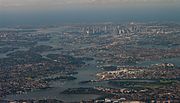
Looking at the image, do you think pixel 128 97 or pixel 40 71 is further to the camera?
pixel 40 71

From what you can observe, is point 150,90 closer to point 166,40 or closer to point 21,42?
point 166,40

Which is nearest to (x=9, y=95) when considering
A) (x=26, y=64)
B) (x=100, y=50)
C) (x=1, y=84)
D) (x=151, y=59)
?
(x=1, y=84)

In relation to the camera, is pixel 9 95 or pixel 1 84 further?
pixel 1 84

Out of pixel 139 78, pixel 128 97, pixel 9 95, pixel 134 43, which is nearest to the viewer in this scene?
pixel 128 97

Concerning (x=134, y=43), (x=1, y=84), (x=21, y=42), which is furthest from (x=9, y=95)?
(x=21, y=42)

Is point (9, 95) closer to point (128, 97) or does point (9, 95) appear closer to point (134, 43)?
point (128, 97)

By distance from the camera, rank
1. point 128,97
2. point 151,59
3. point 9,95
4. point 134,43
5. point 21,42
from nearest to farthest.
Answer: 1. point 128,97
2. point 9,95
3. point 151,59
4. point 134,43
5. point 21,42

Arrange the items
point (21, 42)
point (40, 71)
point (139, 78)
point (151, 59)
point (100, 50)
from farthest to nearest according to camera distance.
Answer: point (21, 42) < point (100, 50) < point (151, 59) < point (40, 71) < point (139, 78)

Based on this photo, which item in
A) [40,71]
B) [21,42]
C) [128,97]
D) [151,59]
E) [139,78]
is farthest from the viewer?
[21,42]
